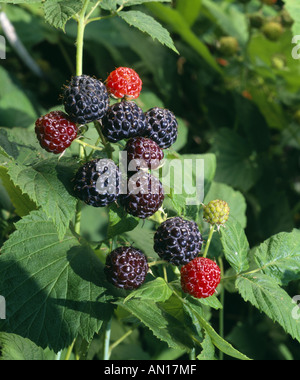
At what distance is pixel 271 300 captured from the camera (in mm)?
983

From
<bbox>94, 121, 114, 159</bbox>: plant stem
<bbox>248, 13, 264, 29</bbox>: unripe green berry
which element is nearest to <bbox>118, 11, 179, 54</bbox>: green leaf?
<bbox>94, 121, 114, 159</bbox>: plant stem

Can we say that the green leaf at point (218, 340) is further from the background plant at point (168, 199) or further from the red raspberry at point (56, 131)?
the red raspberry at point (56, 131)

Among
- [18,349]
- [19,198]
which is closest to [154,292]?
[18,349]

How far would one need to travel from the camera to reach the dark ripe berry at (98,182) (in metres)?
0.88

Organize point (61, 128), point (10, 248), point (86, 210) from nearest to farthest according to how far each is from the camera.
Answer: point (61, 128), point (10, 248), point (86, 210)

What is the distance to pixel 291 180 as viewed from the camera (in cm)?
212

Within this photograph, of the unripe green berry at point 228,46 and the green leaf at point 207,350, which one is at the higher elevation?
the unripe green berry at point 228,46

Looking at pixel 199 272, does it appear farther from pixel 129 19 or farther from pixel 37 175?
→ pixel 129 19

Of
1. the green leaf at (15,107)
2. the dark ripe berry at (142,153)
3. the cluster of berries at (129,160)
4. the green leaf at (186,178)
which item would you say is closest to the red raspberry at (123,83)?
the cluster of berries at (129,160)

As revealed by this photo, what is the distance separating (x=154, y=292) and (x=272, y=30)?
4.71ft

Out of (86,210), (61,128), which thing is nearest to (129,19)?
(61,128)

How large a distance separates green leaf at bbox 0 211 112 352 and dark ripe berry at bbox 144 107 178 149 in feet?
0.97

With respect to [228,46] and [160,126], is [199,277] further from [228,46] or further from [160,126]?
[228,46]

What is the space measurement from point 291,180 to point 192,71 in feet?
2.15
